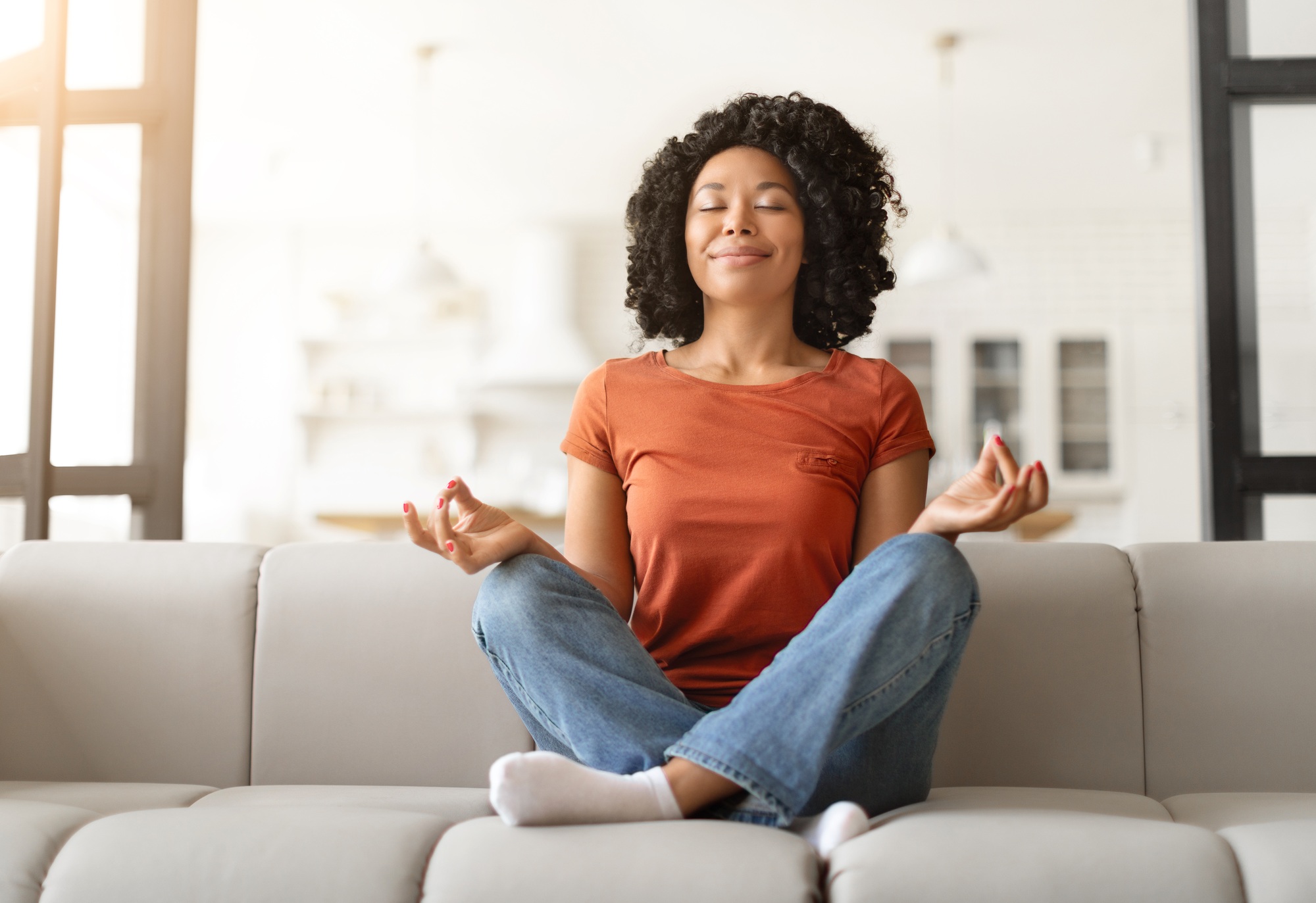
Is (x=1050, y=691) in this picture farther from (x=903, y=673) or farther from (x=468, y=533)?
(x=468, y=533)

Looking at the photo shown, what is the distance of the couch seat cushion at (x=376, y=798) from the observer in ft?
4.55

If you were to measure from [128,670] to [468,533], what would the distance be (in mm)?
697

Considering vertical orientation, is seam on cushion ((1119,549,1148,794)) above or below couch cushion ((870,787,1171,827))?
above

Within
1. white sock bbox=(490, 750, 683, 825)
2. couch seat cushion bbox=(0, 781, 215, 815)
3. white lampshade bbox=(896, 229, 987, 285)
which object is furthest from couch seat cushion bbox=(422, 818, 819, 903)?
white lampshade bbox=(896, 229, 987, 285)

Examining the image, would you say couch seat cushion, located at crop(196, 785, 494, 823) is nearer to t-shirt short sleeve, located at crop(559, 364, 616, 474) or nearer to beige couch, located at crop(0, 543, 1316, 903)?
beige couch, located at crop(0, 543, 1316, 903)

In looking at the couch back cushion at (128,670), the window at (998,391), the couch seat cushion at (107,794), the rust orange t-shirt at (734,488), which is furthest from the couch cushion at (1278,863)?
the window at (998,391)

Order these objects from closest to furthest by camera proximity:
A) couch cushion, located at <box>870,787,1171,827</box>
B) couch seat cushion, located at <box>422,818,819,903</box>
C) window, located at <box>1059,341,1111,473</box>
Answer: couch seat cushion, located at <box>422,818,819,903</box>
couch cushion, located at <box>870,787,1171,827</box>
window, located at <box>1059,341,1111,473</box>

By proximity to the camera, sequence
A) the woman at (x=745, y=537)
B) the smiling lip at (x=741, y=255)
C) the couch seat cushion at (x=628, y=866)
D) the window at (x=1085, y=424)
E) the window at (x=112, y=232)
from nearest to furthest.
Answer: the couch seat cushion at (x=628, y=866) → the woman at (x=745, y=537) → the smiling lip at (x=741, y=255) → the window at (x=112, y=232) → the window at (x=1085, y=424)

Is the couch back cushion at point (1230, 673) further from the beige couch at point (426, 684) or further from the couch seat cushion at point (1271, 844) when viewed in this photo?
the couch seat cushion at point (1271, 844)

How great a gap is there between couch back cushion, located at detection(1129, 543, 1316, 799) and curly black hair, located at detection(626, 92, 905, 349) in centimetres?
60

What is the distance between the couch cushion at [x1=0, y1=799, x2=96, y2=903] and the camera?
3.68 feet

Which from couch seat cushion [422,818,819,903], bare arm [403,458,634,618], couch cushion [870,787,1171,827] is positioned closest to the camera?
couch seat cushion [422,818,819,903]

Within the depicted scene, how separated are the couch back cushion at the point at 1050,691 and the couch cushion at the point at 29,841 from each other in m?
1.09

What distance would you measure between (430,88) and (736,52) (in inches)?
57.2
